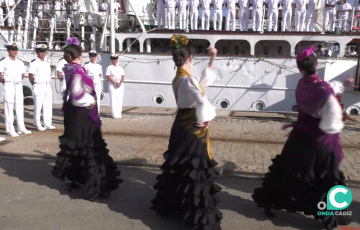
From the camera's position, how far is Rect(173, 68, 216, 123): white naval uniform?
A: 101 inches

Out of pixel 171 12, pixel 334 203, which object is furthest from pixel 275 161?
pixel 171 12

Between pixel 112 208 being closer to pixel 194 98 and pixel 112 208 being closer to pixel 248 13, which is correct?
pixel 194 98

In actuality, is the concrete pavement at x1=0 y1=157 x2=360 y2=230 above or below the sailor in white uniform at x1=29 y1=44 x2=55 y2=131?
below

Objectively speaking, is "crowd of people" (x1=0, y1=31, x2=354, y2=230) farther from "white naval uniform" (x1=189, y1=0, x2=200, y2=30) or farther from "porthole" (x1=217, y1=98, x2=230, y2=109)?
"white naval uniform" (x1=189, y1=0, x2=200, y2=30)

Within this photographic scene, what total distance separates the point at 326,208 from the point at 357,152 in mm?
3215

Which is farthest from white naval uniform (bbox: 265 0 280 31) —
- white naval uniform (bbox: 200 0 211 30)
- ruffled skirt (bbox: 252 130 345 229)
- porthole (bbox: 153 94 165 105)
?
ruffled skirt (bbox: 252 130 345 229)

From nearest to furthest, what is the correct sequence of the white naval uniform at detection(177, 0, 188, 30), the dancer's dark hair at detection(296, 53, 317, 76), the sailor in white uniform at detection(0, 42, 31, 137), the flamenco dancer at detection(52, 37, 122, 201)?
the dancer's dark hair at detection(296, 53, 317, 76) < the flamenco dancer at detection(52, 37, 122, 201) < the sailor in white uniform at detection(0, 42, 31, 137) < the white naval uniform at detection(177, 0, 188, 30)

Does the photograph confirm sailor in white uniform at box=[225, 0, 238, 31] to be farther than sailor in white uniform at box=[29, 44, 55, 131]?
Yes

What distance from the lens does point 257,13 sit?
36.1ft

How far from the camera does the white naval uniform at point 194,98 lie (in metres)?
2.56

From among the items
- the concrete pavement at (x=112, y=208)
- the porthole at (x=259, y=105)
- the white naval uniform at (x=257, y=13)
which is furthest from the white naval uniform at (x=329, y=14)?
the concrete pavement at (x=112, y=208)

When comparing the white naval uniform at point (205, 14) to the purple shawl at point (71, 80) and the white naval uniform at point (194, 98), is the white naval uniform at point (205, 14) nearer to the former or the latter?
the purple shawl at point (71, 80)

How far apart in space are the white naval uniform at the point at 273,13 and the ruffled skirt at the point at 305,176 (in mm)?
9194

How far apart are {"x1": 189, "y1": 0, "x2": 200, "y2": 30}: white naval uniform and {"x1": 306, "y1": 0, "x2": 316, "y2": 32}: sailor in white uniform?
3886 millimetres
